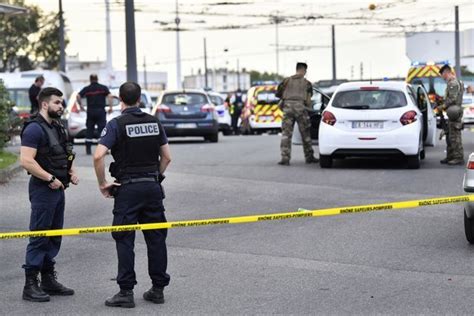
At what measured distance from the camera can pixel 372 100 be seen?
56.1ft

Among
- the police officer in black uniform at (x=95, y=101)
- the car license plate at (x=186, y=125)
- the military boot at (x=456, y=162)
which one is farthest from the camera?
the car license plate at (x=186, y=125)

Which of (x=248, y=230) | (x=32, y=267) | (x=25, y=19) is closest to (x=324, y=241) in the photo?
(x=248, y=230)

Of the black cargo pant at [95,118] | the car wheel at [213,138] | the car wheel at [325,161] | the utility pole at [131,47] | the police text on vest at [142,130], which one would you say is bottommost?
the car wheel at [213,138]

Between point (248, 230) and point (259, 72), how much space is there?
188697 millimetres

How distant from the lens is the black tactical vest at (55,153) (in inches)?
304

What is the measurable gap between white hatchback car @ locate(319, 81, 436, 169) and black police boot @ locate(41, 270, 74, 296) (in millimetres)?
9573

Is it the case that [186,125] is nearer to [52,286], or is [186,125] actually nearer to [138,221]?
[52,286]

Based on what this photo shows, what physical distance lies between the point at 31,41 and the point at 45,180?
62.4 meters

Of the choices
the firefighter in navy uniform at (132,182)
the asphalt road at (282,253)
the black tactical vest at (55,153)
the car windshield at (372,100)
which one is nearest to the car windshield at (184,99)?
the car windshield at (372,100)

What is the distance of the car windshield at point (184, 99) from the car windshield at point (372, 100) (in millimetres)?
9540

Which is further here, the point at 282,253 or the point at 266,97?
the point at 266,97

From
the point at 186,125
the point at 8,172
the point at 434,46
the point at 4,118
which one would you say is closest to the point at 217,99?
the point at 186,125

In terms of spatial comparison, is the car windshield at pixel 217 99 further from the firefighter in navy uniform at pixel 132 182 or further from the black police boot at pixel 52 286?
the firefighter in navy uniform at pixel 132 182

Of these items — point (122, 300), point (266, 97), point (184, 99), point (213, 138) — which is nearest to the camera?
point (122, 300)
